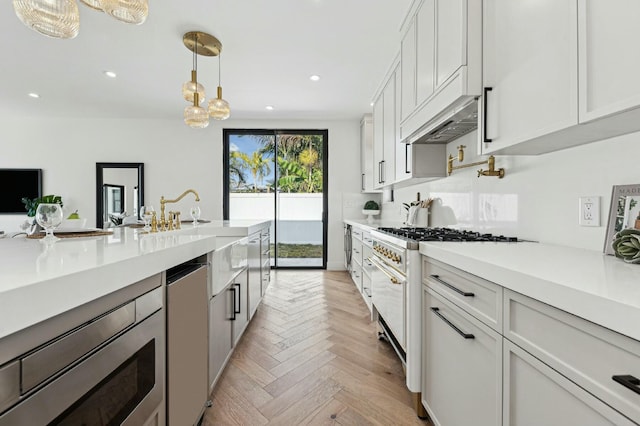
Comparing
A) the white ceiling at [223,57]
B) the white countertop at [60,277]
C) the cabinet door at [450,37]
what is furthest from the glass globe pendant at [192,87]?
the white countertop at [60,277]

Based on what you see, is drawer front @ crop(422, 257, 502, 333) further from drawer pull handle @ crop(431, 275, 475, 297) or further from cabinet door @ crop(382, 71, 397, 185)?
cabinet door @ crop(382, 71, 397, 185)

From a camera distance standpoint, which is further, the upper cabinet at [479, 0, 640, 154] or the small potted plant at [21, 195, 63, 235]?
the small potted plant at [21, 195, 63, 235]

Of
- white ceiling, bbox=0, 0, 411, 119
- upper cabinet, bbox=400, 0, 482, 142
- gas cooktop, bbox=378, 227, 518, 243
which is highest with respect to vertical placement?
white ceiling, bbox=0, 0, 411, 119

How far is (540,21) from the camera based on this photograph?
1.12m

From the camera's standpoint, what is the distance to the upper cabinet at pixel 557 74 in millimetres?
841

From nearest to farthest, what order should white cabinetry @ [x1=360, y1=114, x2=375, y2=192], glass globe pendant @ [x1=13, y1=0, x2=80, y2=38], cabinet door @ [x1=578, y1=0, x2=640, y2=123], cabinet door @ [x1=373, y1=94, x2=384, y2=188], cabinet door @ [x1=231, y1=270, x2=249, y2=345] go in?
cabinet door @ [x1=578, y1=0, x2=640, y2=123] < glass globe pendant @ [x1=13, y1=0, x2=80, y2=38] < cabinet door @ [x1=231, y1=270, x2=249, y2=345] < cabinet door @ [x1=373, y1=94, x2=384, y2=188] < white cabinetry @ [x1=360, y1=114, x2=375, y2=192]

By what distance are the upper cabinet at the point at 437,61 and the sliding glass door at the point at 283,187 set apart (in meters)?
3.07

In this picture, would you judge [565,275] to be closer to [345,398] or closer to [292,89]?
[345,398]

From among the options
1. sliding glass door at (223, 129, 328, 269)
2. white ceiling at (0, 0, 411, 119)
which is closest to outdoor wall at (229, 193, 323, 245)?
sliding glass door at (223, 129, 328, 269)

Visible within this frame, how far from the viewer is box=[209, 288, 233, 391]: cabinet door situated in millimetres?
1672

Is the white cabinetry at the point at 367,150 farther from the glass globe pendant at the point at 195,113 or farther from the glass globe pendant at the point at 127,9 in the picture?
the glass globe pendant at the point at 127,9

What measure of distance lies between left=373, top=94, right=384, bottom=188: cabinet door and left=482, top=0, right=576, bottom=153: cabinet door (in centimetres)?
219

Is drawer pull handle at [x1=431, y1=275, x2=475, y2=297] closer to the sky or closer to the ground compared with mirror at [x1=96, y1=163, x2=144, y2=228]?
closer to the ground

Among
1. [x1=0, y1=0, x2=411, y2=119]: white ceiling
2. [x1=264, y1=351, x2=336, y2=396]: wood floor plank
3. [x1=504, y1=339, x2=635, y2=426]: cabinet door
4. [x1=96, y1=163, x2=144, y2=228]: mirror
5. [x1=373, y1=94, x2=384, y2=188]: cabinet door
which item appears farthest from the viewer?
[x1=96, y1=163, x2=144, y2=228]: mirror
